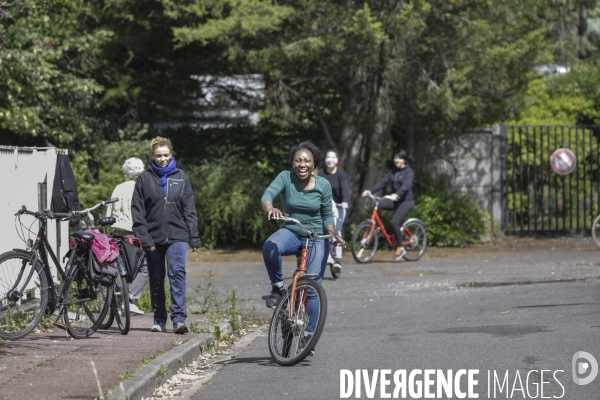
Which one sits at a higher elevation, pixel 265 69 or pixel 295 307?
pixel 265 69

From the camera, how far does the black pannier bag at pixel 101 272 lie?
367 inches

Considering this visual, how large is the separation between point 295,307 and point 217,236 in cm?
1200

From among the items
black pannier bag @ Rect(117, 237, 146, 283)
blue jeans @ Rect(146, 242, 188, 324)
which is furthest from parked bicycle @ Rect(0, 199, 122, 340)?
black pannier bag @ Rect(117, 237, 146, 283)

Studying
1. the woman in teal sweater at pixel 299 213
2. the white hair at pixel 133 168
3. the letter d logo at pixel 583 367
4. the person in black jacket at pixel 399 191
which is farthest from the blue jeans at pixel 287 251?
the person in black jacket at pixel 399 191

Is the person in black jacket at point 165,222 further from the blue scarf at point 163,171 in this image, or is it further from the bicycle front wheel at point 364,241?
the bicycle front wheel at point 364,241

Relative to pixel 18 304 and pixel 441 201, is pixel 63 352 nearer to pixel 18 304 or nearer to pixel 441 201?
pixel 18 304

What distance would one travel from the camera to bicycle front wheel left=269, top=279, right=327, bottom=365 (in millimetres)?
7863

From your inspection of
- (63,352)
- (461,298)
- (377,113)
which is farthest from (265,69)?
(63,352)

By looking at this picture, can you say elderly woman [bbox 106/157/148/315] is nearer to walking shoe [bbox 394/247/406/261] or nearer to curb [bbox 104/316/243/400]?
curb [bbox 104/316/243/400]

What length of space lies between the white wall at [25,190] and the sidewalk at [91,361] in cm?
112

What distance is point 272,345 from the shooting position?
8.03 m

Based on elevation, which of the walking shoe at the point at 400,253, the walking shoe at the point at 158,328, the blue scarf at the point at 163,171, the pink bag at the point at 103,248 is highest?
the blue scarf at the point at 163,171

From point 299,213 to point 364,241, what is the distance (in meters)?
8.51

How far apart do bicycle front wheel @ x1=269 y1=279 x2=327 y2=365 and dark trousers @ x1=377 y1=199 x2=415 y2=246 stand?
29.6 ft
